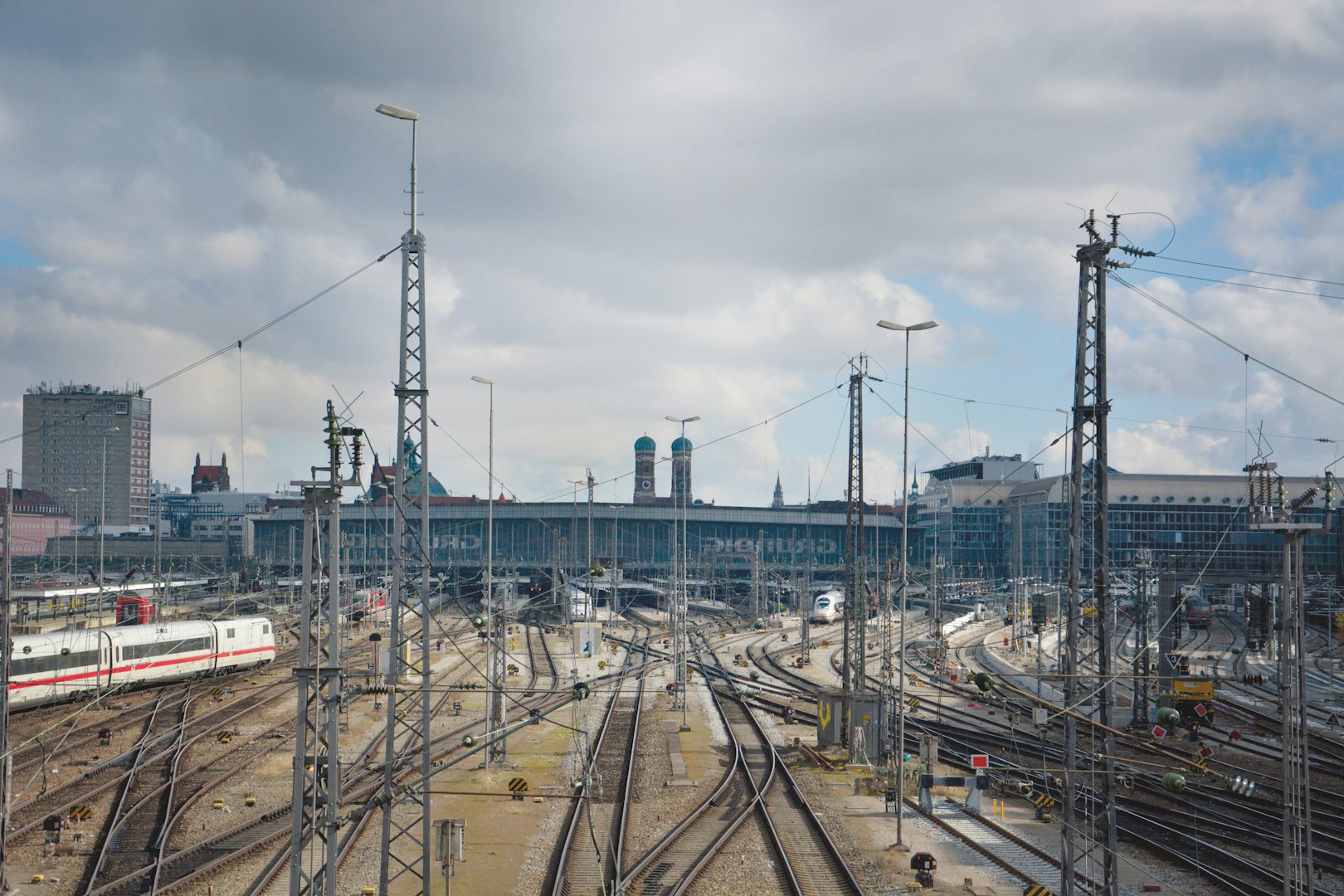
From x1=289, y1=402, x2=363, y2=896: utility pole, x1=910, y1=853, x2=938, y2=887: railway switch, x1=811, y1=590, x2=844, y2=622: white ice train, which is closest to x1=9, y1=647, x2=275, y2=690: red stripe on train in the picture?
x1=289, y1=402, x2=363, y2=896: utility pole

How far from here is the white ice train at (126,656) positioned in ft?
138

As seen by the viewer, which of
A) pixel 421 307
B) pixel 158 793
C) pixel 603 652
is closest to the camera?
pixel 421 307

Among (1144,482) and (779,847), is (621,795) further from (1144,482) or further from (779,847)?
(1144,482)

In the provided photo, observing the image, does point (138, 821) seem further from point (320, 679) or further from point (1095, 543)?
point (1095, 543)

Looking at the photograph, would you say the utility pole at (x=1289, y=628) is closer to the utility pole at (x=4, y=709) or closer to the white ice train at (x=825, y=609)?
the utility pole at (x=4, y=709)

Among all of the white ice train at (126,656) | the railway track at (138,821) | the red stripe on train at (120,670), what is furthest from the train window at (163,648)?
the railway track at (138,821)

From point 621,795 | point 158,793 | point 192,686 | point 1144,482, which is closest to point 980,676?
point 621,795

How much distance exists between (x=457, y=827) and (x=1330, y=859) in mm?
20195

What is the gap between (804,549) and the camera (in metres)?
155

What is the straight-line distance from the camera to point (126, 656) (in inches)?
1847

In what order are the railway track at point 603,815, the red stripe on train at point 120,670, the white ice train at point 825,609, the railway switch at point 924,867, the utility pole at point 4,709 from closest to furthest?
the utility pole at point 4,709
the railway track at point 603,815
the railway switch at point 924,867
the red stripe on train at point 120,670
the white ice train at point 825,609

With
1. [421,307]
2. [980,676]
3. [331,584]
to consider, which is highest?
[421,307]

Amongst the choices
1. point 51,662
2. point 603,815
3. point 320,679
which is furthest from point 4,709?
point 51,662

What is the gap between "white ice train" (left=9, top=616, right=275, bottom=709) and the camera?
138 feet
